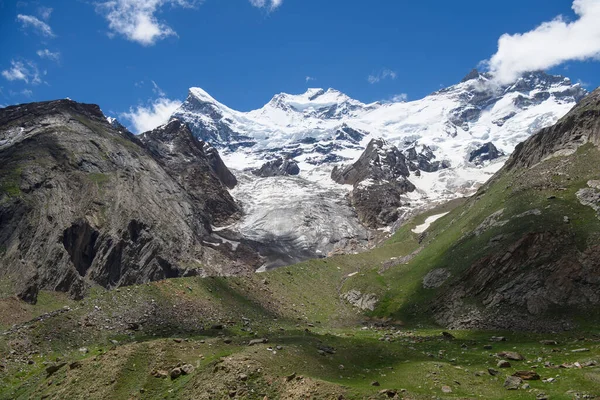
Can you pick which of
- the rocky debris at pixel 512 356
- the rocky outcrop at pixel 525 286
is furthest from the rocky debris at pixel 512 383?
the rocky outcrop at pixel 525 286

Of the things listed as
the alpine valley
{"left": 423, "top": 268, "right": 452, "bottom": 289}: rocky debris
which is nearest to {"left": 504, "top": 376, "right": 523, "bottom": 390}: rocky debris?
the alpine valley

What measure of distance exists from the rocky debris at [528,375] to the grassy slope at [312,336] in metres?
0.91

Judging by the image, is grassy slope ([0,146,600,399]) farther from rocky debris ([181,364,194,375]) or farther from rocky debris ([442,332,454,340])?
rocky debris ([442,332,454,340])

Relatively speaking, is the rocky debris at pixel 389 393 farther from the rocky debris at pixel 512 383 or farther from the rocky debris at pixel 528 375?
the rocky debris at pixel 528 375

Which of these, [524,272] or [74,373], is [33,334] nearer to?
[74,373]

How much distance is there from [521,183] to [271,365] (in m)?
72.4

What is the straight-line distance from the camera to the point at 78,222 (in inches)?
6019

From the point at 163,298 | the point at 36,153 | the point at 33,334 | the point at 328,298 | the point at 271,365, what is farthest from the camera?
the point at 36,153

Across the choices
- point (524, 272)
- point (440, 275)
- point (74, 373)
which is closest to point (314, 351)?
point (74, 373)

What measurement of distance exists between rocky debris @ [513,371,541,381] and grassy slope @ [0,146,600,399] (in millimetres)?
910

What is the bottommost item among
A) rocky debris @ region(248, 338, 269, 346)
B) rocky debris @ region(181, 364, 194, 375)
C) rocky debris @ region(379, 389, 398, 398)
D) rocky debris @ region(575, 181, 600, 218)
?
rocky debris @ region(379, 389, 398, 398)

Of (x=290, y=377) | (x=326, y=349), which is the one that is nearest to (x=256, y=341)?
(x=326, y=349)

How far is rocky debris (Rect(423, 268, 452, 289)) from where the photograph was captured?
79.8m

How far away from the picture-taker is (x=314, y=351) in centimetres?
4575
